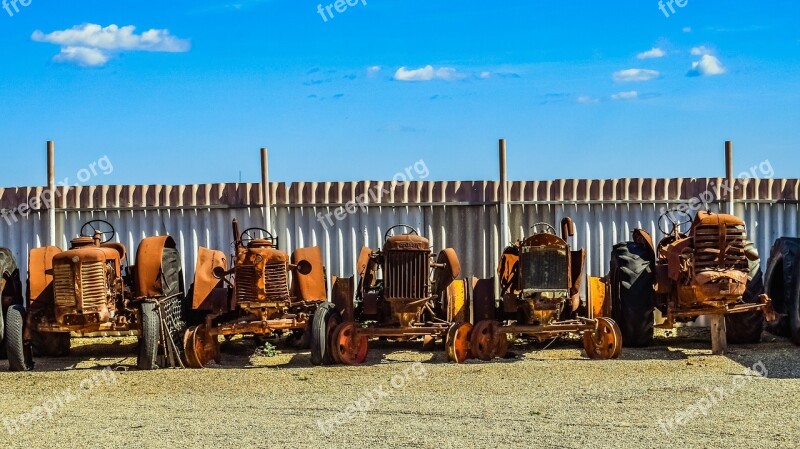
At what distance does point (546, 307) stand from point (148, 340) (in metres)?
4.70

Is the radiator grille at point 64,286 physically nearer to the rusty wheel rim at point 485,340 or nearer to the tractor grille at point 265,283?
the tractor grille at point 265,283

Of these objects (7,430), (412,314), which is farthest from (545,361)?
(7,430)

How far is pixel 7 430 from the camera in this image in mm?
9945

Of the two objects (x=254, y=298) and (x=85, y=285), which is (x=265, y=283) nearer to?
(x=254, y=298)

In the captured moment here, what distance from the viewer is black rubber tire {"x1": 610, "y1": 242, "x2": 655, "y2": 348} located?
14.5m

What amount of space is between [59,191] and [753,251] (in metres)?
10.5

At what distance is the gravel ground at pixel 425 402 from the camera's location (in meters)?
9.07

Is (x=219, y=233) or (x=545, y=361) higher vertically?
(x=219, y=233)

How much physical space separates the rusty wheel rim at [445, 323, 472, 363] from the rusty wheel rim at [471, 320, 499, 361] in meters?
0.09

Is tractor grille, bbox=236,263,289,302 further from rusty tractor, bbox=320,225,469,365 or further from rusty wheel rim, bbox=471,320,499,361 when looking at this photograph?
rusty wheel rim, bbox=471,320,499,361

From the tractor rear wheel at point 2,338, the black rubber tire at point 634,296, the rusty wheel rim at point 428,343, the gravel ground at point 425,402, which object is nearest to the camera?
the gravel ground at point 425,402

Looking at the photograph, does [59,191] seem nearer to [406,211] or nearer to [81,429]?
[406,211]

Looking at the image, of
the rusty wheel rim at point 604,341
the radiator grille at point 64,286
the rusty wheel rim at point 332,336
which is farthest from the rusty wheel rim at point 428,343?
the radiator grille at point 64,286

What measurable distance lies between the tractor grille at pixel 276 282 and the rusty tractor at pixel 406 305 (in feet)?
2.25
